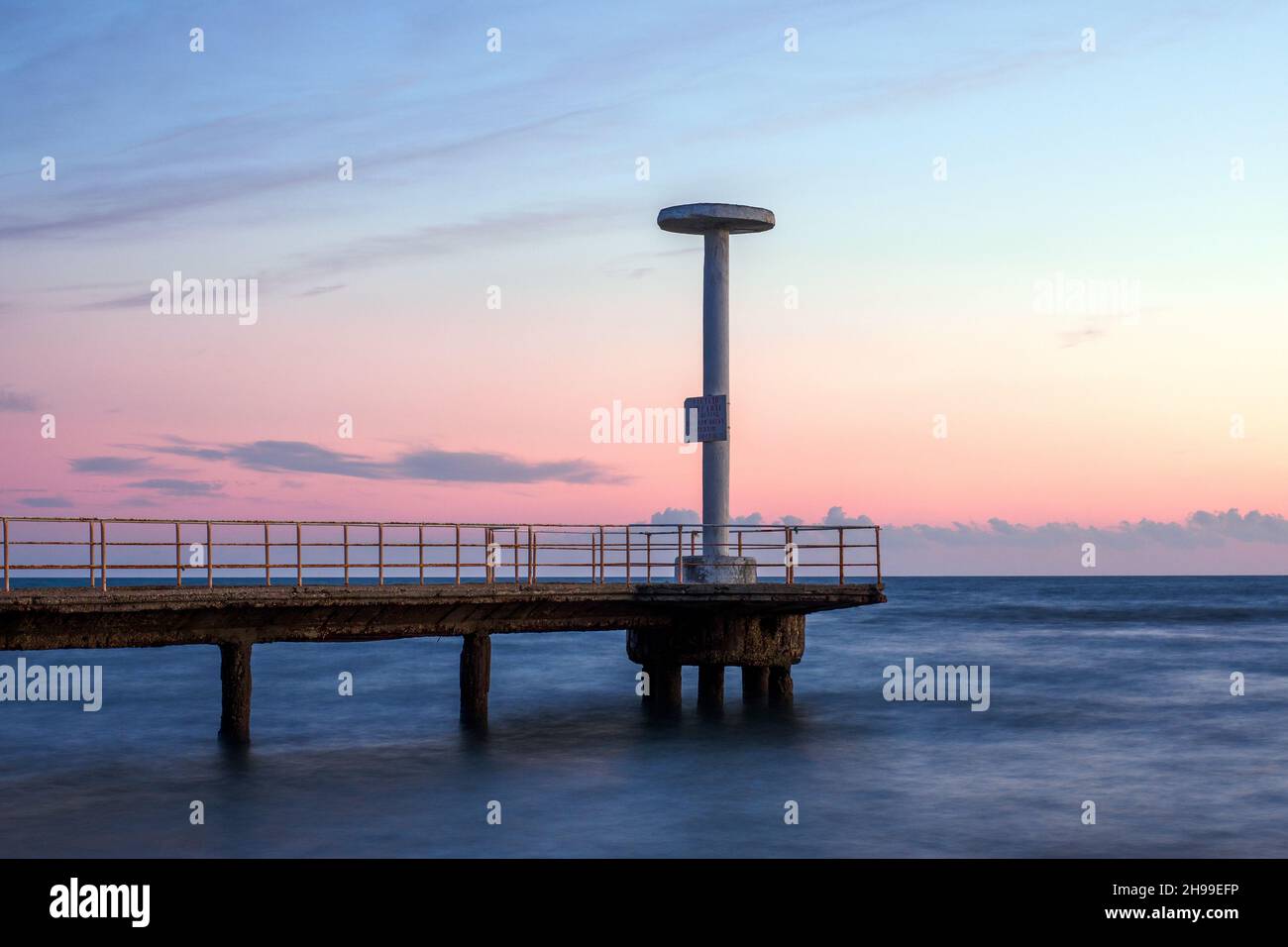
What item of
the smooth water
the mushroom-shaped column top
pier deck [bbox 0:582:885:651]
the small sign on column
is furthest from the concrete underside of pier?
the mushroom-shaped column top

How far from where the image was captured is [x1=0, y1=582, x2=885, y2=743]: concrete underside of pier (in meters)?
21.5

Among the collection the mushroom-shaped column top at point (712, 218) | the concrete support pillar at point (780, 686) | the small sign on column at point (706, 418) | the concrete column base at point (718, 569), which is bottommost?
the concrete support pillar at point (780, 686)

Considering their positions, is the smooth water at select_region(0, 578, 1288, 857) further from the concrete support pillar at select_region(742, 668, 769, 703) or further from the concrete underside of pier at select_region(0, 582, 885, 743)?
the concrete underside of pier at select_region(0, 582, 885, 743)

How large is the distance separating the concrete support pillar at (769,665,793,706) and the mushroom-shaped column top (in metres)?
9.20

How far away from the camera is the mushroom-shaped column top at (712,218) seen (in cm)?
2844

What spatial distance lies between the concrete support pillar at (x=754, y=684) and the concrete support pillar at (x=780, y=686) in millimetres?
242

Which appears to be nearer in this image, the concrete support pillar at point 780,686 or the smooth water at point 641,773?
the smooth water at point 641,773

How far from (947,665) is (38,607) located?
42.6 m

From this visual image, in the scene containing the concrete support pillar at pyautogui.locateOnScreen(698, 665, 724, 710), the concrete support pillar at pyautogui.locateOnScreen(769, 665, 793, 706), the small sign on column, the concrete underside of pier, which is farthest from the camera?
the concrete support pillar at pyautogui.locateOnScreen(769, 665, 793, 706)

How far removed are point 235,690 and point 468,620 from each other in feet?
14.1

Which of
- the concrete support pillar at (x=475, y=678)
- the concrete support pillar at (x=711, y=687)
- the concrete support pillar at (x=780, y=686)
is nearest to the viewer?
the concrete support pillar at (x=475, y=678)

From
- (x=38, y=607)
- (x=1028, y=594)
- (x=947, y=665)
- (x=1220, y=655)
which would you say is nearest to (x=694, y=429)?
(x=38, y=607)

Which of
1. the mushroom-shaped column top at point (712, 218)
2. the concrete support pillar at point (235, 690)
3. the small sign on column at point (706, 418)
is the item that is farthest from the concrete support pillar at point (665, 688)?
the mushroom-shaped column top at point (712, 218)

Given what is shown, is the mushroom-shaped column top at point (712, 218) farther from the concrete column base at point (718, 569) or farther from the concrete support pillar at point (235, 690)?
the concrete support pillar at point (235, 690)
